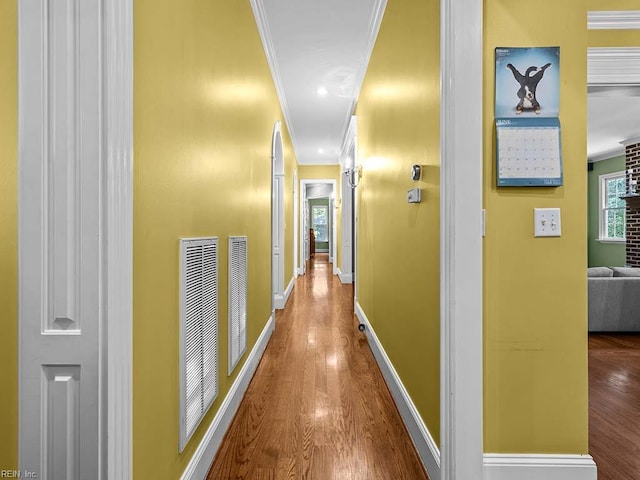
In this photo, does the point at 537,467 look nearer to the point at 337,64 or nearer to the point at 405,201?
the point at 405,201

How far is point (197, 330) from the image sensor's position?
150 cm

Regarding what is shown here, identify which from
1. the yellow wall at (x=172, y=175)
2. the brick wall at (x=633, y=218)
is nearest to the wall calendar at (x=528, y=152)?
the yellow wall at (x=172, y=175)

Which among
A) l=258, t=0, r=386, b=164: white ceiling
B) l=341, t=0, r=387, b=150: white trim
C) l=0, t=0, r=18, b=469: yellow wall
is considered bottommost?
l=0, t=0, r=18, b=469: yellow wall

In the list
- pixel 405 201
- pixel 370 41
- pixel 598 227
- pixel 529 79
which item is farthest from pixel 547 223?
pixel 598 227

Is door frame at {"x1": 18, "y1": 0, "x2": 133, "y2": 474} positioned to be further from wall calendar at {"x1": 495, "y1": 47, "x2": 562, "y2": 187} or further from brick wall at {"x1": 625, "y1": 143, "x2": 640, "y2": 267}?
brick wall at {"x1": 625, "y1": 143, "x2": 640, "y2": 267}

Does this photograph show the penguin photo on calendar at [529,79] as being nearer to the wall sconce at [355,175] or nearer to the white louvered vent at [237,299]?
the white louvered vent at [237,299]

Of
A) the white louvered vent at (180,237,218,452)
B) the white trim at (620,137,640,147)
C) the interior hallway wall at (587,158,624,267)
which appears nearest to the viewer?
the white louvered vent at (180,237,218,452)

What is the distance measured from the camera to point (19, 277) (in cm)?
92

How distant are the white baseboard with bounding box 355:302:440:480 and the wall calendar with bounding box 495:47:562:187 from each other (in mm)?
1193

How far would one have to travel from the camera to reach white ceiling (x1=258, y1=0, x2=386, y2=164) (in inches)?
110

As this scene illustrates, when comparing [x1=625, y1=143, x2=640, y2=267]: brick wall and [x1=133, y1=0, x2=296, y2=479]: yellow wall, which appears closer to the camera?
[x1=133, y1=0, x2=296, y2=479]: yellow wall

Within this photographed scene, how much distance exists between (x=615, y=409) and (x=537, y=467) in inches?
48.8

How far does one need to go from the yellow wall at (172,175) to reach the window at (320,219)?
14.0 meters

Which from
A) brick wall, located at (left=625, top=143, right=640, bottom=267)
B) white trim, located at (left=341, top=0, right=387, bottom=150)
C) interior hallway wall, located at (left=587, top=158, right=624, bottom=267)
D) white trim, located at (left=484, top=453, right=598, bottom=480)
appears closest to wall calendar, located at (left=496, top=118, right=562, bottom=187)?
white trim, located at (left=484, top=453, right=598, bottom=480)
